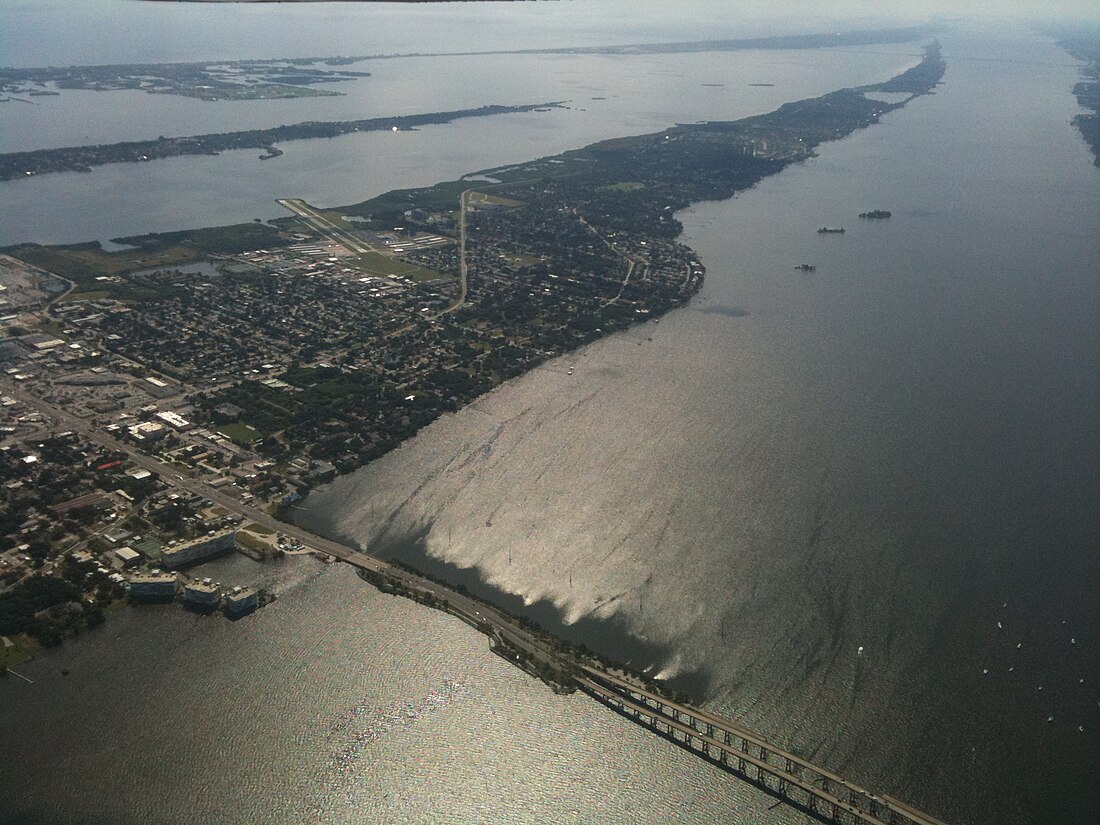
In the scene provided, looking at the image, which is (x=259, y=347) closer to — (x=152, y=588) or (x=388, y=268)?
(x=388, y=268)

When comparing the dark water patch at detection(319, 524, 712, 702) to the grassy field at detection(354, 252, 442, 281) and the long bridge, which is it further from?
the grassy field at detection(354, 252, 442, 281)

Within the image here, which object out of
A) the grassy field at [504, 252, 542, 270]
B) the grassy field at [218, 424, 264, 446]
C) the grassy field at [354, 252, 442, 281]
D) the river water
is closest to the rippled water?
the river water

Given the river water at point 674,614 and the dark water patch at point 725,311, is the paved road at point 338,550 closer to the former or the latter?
the river water at point 674,614

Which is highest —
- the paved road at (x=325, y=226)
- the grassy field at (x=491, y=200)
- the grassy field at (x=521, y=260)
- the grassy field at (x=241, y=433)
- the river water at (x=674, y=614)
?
the grassy field at (x=491, y=200)

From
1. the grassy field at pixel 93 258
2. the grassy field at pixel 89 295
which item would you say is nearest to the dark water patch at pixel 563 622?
Result: the grassy field at pixel 89 295

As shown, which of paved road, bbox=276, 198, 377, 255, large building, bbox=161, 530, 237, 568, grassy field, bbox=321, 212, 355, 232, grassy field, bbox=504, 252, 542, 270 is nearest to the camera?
large building, bbox=161, 530, 237, 568

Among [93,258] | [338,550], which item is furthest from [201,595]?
[93,258]
